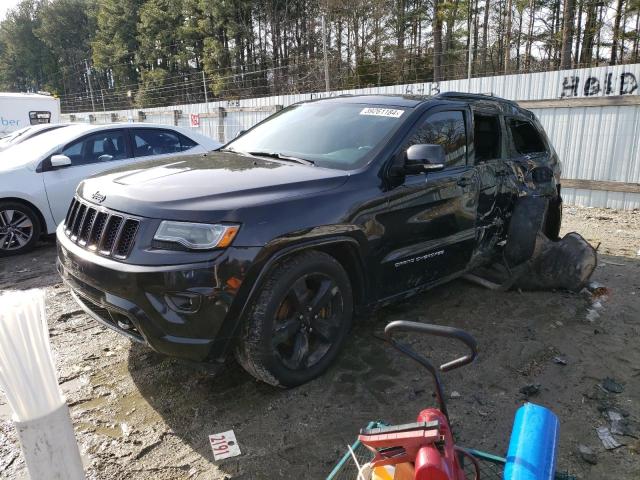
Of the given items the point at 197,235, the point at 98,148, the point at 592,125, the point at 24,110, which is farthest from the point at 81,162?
the point at 24,110

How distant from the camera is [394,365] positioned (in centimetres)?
330

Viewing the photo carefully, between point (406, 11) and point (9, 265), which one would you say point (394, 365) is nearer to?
point (9, 265)

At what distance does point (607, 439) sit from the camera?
260cm

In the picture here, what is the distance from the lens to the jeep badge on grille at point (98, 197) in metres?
2.81

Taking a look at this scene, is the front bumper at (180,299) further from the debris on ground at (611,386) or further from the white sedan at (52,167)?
the white sedan at (52,167)

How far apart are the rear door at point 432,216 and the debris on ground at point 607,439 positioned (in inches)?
56.9

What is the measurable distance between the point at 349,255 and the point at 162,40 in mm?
43064

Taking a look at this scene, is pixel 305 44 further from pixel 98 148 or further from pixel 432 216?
pixel 432 216

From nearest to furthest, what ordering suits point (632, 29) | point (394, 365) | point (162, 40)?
point (394, 365) → point (632, 29) → point (162, 40)

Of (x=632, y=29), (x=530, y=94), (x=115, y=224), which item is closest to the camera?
(x=115, y=224)

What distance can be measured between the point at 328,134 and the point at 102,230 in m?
1.73

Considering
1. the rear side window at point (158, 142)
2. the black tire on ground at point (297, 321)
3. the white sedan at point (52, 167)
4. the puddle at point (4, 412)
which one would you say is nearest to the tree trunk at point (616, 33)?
the rear side window at point (158, 142)

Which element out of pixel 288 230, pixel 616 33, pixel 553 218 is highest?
pixel 616 33

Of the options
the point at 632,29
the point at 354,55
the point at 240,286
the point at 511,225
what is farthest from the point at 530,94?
the point at 354,55
